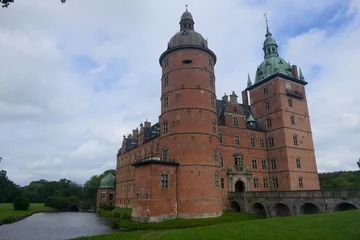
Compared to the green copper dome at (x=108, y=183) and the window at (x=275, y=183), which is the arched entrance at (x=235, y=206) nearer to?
the window at (x=275, y=183)

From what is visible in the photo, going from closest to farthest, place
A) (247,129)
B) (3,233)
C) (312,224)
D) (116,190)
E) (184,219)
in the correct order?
(312,224)
(3,233)
(184,219)
(247,129)
(116,190)

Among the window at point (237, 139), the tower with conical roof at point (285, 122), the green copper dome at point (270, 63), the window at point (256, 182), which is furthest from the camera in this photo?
the green copper dome at point (270, 63)

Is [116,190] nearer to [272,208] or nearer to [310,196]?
[272,208]

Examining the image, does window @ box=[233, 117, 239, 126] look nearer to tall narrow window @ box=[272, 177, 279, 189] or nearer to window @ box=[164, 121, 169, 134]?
tall narrow window @ box=[272, 177, 279, 189]

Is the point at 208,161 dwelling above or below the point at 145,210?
above

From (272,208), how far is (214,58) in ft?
64.6

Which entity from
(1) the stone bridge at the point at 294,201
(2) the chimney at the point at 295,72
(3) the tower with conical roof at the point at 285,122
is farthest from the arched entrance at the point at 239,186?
(2) the chimney at the point at 295,72

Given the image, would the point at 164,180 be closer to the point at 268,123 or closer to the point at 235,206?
the point at 235,206

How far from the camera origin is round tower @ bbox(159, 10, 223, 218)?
29406 millimetres

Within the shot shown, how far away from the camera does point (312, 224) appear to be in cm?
1575

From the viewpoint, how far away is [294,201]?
29.5 meters

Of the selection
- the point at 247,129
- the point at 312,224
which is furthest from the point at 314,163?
the point at 312,224

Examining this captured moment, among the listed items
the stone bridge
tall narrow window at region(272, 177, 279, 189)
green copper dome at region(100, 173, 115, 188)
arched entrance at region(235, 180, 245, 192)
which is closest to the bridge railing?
the stone bridge

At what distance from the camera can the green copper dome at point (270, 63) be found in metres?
45.3
